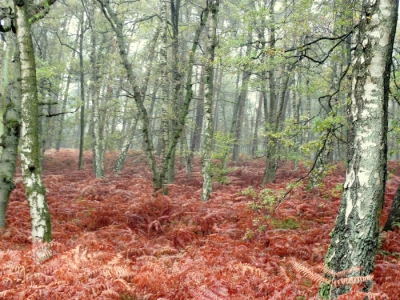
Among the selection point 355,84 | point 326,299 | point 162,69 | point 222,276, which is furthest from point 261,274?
point 162,69

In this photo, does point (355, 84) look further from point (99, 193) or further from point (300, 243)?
A: point (99, 193)

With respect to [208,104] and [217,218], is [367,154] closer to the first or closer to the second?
[217,218]

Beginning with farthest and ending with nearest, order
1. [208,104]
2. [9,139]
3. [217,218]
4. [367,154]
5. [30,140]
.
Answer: [208,104], [217,218], [9,139], [30,140], [367,154]

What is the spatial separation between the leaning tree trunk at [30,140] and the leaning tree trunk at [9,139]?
2252 mm

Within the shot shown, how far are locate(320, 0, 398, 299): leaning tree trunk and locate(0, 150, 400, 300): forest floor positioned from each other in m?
0.41

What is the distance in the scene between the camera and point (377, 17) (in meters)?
3.63

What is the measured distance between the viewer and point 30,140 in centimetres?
578

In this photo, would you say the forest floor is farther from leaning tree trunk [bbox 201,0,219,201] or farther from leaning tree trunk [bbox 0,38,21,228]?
leaning tree trunk [bbox 0,38,21,228]

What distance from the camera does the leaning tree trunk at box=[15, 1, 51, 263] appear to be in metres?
5.76

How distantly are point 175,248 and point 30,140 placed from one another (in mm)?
3788

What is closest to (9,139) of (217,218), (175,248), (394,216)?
(175,248)

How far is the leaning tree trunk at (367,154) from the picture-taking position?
3443 mm

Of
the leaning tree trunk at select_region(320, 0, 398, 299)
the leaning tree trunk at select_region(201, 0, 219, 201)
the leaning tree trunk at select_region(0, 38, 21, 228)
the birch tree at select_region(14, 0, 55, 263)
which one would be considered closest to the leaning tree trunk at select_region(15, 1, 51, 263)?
the birch tree at select_region(14, 0, 55, 263)

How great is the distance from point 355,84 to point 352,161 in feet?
2.92
